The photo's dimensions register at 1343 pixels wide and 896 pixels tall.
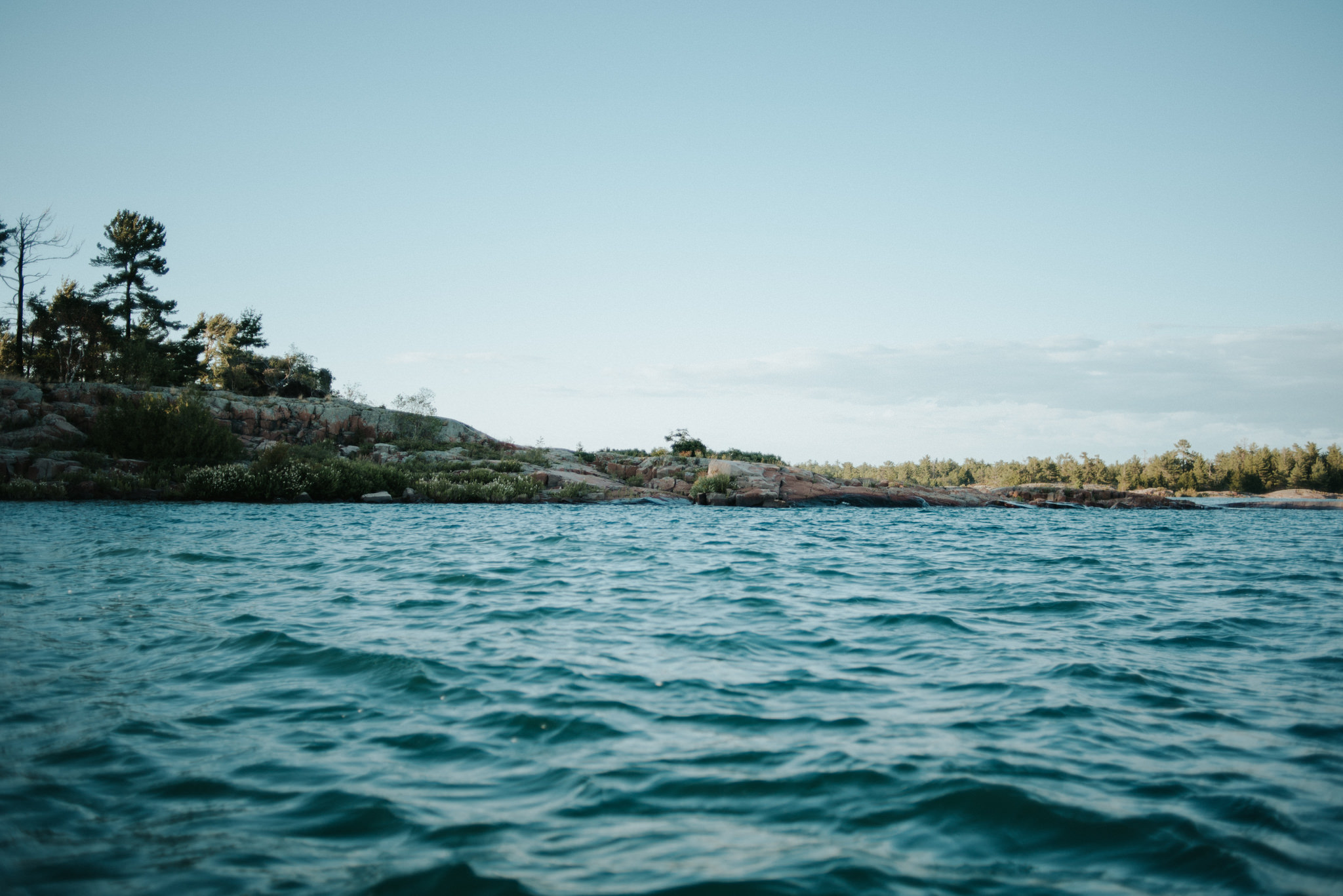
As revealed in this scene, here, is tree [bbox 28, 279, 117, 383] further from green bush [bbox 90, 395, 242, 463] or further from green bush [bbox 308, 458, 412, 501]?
green bush [bbox 308, 458, 412, 501]

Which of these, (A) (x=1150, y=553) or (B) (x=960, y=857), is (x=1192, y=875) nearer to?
(B) (x=960, y=857)

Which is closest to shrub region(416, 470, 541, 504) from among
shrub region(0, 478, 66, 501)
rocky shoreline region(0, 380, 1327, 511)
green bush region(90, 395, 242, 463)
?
rocky shoreline region(0, 380, 1327, 511)

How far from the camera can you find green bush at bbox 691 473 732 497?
32.4 m

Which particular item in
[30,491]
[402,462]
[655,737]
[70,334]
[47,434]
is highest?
[70,334]

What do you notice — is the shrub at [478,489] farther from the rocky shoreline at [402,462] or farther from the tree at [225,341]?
the tree at [225,341]

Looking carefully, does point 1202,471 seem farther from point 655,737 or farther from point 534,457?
point 655,737

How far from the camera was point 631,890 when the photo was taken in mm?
2639

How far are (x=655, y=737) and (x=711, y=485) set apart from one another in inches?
1116

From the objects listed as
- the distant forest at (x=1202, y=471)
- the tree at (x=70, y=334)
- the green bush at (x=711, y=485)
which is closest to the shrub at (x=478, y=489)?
the green bush at (x=711, y=485)

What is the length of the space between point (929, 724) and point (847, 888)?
79.9 inches

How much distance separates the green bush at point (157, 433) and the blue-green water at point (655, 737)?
67.2 ft

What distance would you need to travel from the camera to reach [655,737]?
4195mm

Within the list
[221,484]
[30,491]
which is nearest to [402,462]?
[221,484]

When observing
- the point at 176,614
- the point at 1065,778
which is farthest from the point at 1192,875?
the point at 176,614
